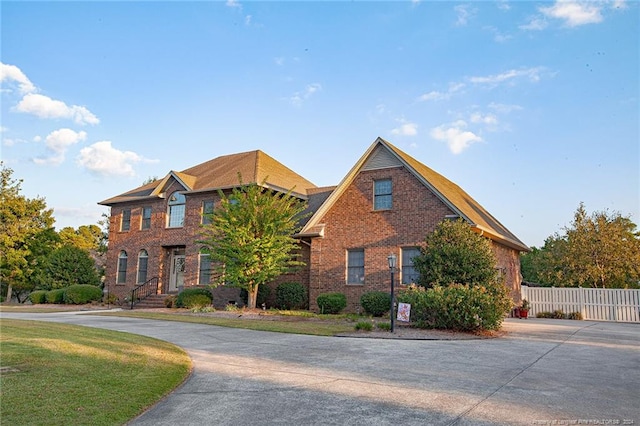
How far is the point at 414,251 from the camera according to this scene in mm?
20172

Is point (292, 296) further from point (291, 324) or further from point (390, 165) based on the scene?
point (390, 165)

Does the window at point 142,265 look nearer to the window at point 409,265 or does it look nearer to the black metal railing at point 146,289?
the black metal railing at point 146,289

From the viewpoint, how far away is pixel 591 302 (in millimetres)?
22266

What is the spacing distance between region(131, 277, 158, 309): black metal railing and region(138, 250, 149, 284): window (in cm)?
75

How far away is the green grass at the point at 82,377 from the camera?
16.8ft

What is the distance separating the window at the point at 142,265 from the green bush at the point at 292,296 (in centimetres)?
992

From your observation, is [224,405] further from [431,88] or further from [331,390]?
[431,88]

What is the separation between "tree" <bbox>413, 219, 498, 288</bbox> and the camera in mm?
16453

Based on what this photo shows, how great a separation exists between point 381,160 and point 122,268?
18.3 metres

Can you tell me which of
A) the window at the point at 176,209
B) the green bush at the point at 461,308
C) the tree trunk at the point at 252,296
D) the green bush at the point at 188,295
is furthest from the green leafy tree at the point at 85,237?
the green bush at the point at 461,308


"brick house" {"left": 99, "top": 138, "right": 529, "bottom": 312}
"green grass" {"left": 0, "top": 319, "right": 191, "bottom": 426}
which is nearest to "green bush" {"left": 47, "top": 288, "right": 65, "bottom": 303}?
"brick house" {"left": 99, "top": 138, "right": 529, "bottom": 312}

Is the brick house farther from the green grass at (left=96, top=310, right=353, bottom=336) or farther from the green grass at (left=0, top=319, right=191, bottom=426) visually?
the green grass at (left=0, top=319, right=191, bottom=426)

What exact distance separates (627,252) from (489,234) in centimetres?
955

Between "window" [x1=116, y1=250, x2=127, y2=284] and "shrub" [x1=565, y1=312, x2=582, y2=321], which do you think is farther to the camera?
"window" [x1=116, y1=250, x2=127, y2=284]
